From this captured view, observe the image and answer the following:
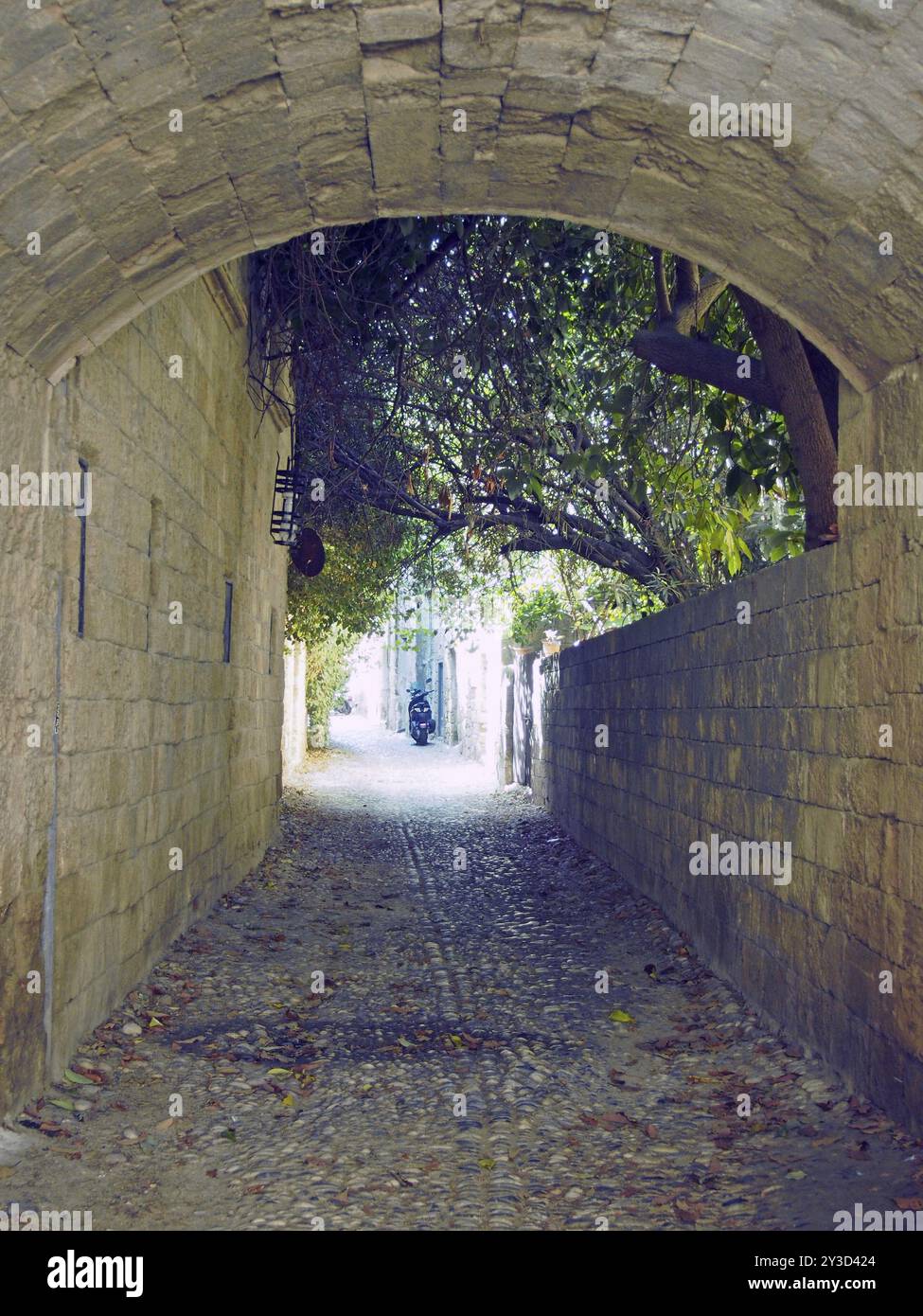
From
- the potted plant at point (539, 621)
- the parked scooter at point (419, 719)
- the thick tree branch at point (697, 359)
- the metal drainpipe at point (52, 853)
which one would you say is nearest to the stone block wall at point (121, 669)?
the metal drainpipe at point (52, 853)

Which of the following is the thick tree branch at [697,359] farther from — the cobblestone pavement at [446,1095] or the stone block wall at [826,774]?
the cobblestone pavement at [446,1095]

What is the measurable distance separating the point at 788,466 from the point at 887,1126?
4.10 m

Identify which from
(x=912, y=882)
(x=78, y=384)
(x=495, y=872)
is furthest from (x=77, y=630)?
→ (x=495, y=872)

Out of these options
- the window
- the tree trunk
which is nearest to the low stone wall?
the tree trunk

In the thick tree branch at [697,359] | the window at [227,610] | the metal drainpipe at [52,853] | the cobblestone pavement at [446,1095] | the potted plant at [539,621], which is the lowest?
the cobblestone pavement at [446,1095]

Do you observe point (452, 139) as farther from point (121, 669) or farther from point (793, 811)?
point (793, 811)

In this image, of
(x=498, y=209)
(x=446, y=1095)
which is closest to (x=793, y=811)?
(x=446, y=1095)

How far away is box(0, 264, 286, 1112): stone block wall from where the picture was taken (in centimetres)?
380

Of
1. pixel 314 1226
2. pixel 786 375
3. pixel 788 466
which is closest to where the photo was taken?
pixel 314 1226

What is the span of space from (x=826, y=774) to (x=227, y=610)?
4790 mm

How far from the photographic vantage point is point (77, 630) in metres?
4.36

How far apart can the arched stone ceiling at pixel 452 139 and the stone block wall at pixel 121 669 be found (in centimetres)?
62

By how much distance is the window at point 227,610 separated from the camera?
7992mm

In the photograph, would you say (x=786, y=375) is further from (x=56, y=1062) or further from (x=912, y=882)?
(x=56, y=1062)
